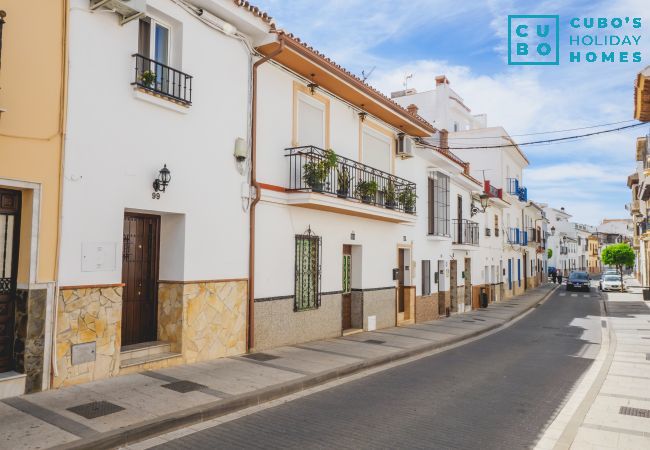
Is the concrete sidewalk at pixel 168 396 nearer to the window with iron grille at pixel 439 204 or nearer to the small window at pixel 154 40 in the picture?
the small window at pixel 154 40

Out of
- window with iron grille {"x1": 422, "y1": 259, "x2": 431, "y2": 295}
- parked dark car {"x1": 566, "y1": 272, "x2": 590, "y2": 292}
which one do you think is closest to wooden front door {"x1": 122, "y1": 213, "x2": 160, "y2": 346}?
window with iron grille {"x1": 422, "y1": 259, "x2": 431, "y2": 295}

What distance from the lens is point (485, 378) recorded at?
8148 mm

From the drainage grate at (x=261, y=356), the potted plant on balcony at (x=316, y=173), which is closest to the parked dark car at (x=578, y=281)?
the potted plant on balcony at (x=316, y=173)

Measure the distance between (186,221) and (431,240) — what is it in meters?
11.2

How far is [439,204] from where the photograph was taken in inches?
696

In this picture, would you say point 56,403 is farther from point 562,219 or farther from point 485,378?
point 562,219

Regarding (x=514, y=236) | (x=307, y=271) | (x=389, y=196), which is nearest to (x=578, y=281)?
(x=514, y=236)

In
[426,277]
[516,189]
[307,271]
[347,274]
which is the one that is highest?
[516,189]

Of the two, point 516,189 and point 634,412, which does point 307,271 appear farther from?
point 516,189

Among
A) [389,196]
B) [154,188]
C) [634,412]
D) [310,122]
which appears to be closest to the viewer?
[634,412]

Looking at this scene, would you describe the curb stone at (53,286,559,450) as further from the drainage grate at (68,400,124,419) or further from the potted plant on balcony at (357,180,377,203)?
the potted plant on balcony at (357,180,377,203)

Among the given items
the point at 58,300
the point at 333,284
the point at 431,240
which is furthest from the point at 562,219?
the point at 58,300

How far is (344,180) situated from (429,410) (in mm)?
6168

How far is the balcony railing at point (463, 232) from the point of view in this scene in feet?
65.5
